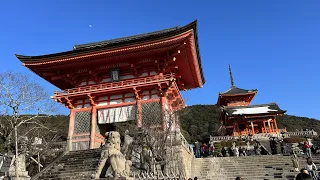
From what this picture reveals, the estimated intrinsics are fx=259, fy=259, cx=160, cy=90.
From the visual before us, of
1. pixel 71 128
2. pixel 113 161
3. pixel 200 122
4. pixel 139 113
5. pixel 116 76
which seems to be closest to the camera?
pixel 113 161

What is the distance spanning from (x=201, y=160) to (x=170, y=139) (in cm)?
399

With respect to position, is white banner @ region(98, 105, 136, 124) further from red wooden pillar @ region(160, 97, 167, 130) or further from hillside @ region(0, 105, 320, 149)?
hillside @ region(0, 105, 320, 149)

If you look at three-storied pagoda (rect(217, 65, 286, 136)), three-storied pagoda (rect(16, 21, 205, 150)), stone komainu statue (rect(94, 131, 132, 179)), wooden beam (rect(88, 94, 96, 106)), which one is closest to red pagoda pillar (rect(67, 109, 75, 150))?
three-storied pagoda (rect(16, 21, 205, 150))

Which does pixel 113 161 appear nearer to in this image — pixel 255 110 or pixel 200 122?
pixel 255 110

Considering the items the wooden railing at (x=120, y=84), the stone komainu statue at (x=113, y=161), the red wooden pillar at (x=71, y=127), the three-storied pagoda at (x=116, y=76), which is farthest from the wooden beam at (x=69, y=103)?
the stone komainu statue at (x=113, y=161)

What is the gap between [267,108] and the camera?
38969mm

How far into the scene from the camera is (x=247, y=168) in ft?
50.2

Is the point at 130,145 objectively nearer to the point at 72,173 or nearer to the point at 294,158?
the point at 72,173

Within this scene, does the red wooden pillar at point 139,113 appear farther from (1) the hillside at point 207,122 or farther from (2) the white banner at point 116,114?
(1) the hillside at point 207,122

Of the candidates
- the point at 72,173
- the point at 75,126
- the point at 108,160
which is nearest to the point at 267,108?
the point at 75,126

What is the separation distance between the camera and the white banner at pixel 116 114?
18.5m

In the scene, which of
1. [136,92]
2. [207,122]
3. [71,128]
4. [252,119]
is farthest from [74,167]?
[207,122]

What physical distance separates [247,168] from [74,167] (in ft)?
32.4

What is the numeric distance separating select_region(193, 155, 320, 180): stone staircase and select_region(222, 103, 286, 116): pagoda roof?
67.4ft
